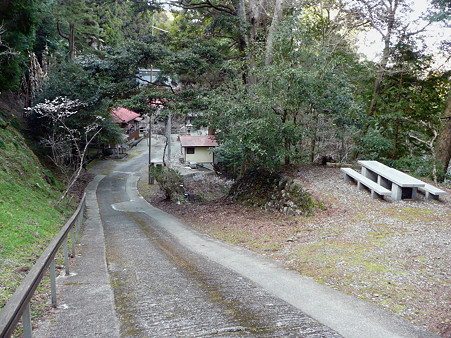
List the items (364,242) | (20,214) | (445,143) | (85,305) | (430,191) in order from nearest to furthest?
(85,305)
(364,242)
(20,214)
(430,191)
(445,143)

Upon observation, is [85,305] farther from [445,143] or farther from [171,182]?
[445,143]

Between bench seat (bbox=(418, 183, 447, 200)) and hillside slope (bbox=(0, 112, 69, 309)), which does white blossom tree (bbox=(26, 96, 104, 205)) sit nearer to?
hillside slope (bbox=(0, 112, 69, 309))

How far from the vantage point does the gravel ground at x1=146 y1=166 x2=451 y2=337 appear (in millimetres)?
5043

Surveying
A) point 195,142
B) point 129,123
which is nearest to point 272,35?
point 195,142

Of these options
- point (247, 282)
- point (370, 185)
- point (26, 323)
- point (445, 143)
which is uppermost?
point (445, 143)

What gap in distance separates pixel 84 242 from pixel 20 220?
66.8 inches

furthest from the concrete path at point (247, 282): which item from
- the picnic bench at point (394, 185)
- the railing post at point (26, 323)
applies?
the picnic bench at point (394, 185)

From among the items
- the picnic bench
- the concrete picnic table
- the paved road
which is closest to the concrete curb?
the paved road

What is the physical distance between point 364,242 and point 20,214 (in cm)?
891

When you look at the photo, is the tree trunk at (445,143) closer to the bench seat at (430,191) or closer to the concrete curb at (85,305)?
the bench seat at (430,191)

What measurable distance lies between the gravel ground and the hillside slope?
4.69m

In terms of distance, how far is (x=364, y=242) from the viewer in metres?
7.79

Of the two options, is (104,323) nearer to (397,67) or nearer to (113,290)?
(113,290)

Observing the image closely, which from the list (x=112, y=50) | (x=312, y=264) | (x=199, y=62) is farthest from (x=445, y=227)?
(x=112, y=50)
